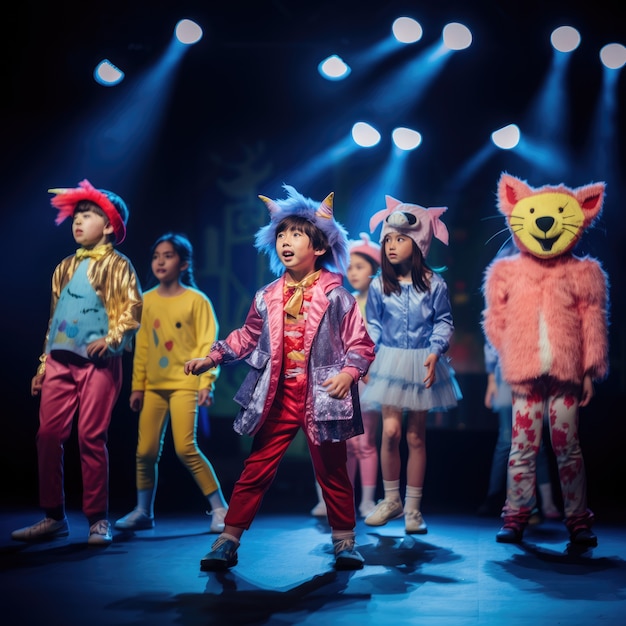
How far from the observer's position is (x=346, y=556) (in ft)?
11.9

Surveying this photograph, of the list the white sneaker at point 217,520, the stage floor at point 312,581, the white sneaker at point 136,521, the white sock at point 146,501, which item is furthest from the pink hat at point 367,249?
the white sneaker at point 136,521

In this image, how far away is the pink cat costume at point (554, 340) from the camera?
4168mm

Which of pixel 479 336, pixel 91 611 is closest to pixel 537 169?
pixel 479 336

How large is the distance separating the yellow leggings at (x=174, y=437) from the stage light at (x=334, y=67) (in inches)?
109

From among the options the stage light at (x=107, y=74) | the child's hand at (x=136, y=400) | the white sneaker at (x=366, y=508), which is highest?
the stage light at (x=107, y=74)

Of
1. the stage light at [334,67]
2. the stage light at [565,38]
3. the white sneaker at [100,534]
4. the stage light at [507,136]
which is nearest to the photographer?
the white sneaker at [100,534]

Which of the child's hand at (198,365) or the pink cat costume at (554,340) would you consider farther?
the pink cat costume at (554,340)

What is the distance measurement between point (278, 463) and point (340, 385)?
1.50ft

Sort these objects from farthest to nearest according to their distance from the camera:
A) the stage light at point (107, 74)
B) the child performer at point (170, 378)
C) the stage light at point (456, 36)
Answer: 1. the stage light at point (107, 74)
2. the stage light at point (456, 36)
3. the child performer at point (170, 378)

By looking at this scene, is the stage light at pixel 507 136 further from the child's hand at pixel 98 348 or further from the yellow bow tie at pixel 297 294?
the child's hand at pixel 98 348

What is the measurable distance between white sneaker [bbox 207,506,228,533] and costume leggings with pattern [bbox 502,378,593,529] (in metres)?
1.49

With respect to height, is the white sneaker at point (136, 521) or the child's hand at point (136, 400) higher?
the child's hand at point (136, 400)

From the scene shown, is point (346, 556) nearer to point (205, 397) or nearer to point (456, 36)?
point (205, 397)

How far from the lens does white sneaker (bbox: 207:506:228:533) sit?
14.7 feet
